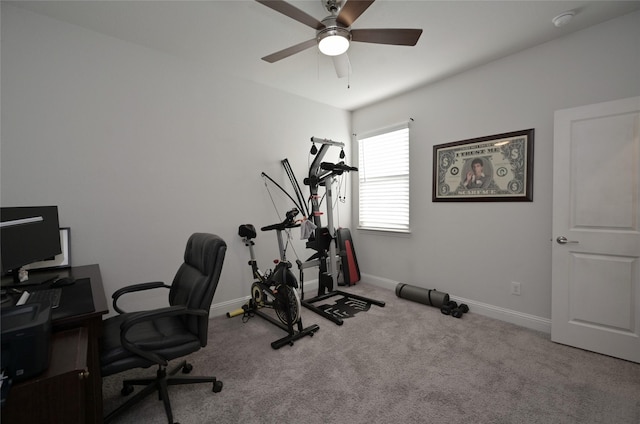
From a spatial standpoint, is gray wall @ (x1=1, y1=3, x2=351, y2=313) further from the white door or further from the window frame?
the white door

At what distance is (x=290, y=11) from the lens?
172 centimetres

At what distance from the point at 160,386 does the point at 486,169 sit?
3.37 meters

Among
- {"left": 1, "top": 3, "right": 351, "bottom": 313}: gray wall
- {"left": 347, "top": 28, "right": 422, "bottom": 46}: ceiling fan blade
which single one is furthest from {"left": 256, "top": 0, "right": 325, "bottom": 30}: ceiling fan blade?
{"left": 1, "top": 3, "right": 351, "bottom": 313}: gray wall

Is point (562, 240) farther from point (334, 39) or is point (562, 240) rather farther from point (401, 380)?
point (334, 39)

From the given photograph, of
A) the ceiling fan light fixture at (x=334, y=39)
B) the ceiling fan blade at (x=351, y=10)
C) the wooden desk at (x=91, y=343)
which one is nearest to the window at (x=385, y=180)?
the ceiling fan light fixture at (x=334, y=39)

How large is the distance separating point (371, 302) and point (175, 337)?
230 cm

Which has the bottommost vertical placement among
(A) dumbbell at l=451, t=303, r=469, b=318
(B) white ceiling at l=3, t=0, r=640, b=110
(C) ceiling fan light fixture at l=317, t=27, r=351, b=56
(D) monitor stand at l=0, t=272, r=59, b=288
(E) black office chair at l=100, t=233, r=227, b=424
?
(A) dumbbell at l=451, t=303, r=469, b=318

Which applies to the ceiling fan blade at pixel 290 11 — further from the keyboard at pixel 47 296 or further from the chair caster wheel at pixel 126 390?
the chair caster wheel at pixel 126 390

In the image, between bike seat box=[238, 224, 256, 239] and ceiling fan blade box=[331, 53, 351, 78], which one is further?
bike seat box=[238, 224, 256, 239]

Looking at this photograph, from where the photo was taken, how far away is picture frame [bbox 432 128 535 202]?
8.93 feet

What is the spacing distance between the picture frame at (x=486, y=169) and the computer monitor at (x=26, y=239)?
3535 millimetres

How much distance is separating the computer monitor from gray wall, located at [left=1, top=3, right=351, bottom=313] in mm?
295

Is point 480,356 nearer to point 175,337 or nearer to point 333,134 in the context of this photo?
point 175,337

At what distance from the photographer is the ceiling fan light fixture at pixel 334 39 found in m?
1.96
